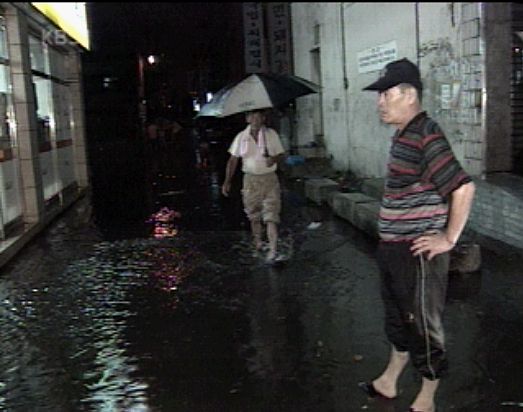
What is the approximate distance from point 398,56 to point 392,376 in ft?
27.6

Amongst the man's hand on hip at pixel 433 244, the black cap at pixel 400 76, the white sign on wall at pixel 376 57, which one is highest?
the white sign on wall at pixel 376 57

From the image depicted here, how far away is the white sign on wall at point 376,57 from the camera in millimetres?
11875

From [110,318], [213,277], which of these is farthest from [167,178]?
[110,318]

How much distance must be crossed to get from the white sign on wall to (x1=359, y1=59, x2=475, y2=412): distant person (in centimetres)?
827

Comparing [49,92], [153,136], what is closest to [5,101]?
[49,92]

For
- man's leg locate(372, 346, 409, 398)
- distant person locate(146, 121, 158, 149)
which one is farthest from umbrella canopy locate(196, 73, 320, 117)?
distant person locate(146, 121, 158, 149)

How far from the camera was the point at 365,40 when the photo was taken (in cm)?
1333

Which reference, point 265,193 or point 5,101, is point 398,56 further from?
point 5,101

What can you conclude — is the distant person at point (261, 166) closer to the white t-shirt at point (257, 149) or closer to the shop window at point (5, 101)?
the white t-shirt at point (257, 149)

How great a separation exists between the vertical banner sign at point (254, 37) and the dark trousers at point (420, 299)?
17.3 m

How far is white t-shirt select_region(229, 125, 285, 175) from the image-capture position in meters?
7.85

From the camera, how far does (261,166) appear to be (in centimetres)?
790

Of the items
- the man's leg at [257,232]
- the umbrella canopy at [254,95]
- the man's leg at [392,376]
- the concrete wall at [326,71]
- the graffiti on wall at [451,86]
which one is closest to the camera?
the man's leg at [392,376]

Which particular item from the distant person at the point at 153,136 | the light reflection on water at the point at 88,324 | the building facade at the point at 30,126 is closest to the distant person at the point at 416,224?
the light reflection on water at the point at 88,324
